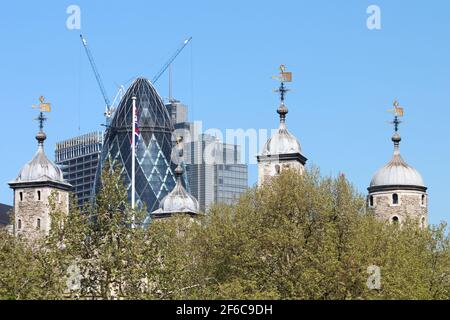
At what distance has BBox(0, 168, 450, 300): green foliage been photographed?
238 feet

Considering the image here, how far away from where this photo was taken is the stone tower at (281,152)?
433ft

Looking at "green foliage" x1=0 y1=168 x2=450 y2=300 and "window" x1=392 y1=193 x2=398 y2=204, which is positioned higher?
"window" x1=392 y1=193 x2=398 y2=204

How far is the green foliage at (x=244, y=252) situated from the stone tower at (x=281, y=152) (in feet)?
34.4

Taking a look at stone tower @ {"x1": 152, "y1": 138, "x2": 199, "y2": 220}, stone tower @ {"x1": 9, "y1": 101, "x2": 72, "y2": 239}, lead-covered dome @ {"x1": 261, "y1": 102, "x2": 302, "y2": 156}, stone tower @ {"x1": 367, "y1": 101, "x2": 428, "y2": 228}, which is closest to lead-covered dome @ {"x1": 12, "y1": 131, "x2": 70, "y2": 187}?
stone tower @ {"x1": 9, "y1": 101, "x2": 72, "y2": 239}

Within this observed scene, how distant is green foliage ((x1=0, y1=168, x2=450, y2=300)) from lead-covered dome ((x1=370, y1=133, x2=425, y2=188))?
2084 centimetres

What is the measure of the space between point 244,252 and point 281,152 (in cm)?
3988

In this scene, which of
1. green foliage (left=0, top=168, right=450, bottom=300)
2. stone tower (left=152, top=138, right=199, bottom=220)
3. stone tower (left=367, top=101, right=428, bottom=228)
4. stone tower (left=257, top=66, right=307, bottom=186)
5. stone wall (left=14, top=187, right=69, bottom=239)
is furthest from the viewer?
stone tower (left=152, top=138, right=199, bottom=220)

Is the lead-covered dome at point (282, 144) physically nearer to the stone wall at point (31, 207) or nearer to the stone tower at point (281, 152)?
the stone tower at point (281, 152)

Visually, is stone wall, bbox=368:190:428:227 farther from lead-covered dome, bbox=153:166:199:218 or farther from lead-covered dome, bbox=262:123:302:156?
lead-covered dome, bbox=153:166:199:218

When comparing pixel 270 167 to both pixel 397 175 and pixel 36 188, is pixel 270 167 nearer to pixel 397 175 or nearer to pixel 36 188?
pixel 397 175

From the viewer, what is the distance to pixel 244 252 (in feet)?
306

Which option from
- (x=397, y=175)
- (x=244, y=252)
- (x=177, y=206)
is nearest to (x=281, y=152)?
(x=397, y=175)

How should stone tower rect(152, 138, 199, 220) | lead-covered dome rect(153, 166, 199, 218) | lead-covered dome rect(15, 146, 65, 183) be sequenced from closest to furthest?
lead-covered dome rect(15, 146, 65, 183) < stone tower rect(152, 138, 199, 220) < lead-covered dome rect(153, 166, 199, 218)

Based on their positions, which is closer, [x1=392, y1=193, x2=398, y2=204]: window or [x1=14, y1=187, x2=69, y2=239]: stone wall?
[x1=392, y1=193, x2=398, y2=204]: window
